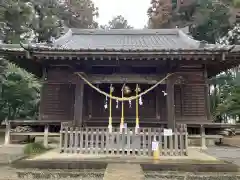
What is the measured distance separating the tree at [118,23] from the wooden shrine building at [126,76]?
158 ft

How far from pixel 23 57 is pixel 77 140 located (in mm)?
3980

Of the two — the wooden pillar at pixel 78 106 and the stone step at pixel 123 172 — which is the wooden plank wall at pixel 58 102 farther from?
the stone step at pixel 123 172

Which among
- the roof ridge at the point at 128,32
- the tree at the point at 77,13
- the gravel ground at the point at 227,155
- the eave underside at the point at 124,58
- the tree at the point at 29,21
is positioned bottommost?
the gravel ground at the point at 227,155

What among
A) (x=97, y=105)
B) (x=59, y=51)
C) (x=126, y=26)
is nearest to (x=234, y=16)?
(x=97, y=105)

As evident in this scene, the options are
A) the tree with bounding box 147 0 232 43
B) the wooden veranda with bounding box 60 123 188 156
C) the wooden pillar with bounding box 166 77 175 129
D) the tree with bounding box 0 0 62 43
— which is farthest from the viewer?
the tree with bounding box 147 0 232 43

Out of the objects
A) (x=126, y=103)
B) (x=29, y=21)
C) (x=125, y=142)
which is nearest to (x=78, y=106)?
(x=125, y=142)

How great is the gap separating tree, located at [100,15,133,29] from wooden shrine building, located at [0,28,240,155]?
48.3 meters

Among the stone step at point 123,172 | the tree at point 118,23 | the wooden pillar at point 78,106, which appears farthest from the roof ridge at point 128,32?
the tree at point 118,23

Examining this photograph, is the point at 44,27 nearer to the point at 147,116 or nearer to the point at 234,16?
the point at 234,16

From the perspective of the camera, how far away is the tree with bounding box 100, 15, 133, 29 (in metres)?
62.2

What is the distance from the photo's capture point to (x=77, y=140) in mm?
7945

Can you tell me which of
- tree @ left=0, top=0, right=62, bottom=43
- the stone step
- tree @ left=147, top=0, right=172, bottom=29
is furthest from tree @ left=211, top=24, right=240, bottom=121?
tree @ left=0, top=0, right=62, bottom=43

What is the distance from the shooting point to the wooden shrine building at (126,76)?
336 inches

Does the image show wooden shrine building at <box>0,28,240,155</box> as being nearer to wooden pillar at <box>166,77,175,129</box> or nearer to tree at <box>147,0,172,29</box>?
wooden pillar at <box>166,77,175,129</box>
